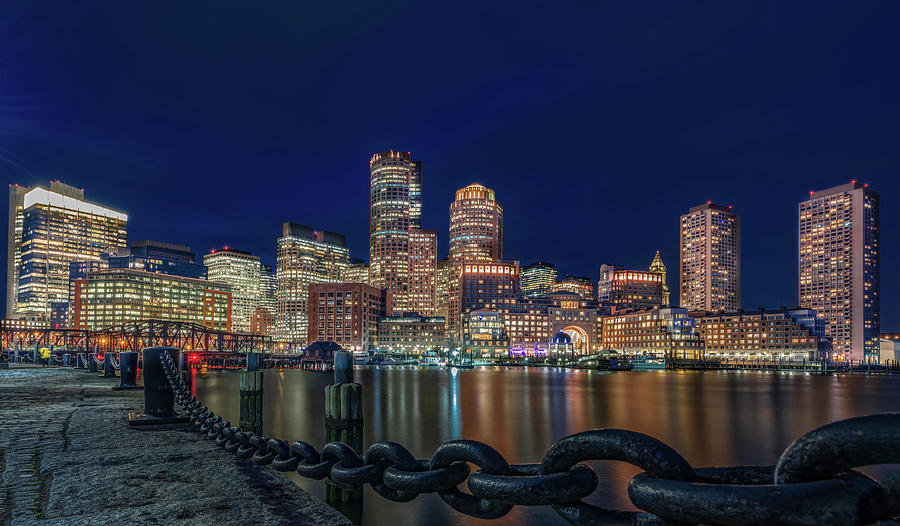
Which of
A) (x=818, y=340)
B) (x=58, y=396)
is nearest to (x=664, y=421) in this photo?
(x=58, y=396)

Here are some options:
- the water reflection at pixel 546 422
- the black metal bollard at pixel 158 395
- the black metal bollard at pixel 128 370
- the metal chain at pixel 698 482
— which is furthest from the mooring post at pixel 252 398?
the metal chain at pixel 698 482

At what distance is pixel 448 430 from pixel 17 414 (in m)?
23.9

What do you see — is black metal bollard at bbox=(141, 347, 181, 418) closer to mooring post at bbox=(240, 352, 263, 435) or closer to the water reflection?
the water reflection

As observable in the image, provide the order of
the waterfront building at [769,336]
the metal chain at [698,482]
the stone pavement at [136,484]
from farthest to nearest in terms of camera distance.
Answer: the waterfront building at [769,336]
the stone pavement at [136,484]
the metal chain at [698,482]

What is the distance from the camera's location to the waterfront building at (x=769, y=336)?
562 ft

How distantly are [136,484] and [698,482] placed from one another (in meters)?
6.11

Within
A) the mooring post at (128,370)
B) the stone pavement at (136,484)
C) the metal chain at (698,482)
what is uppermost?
the metal chain at (698,482)

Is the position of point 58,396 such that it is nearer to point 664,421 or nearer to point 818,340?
point 664,421

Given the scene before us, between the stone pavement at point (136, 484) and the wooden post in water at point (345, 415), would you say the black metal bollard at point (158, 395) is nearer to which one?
the stone pavement at point (136, 484)

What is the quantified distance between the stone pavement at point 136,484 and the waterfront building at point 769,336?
19454 centimetres

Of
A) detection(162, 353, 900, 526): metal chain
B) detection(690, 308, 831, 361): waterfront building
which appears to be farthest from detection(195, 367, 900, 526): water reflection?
detection(690, 308, 831, 361): waterfront building

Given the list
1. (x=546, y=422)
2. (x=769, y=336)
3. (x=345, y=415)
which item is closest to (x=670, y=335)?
(x=769, y=336)

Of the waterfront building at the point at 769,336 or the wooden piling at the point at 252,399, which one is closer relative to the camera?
the wooden piling at the point at 252,399

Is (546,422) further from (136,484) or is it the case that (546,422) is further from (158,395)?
(136,484)
